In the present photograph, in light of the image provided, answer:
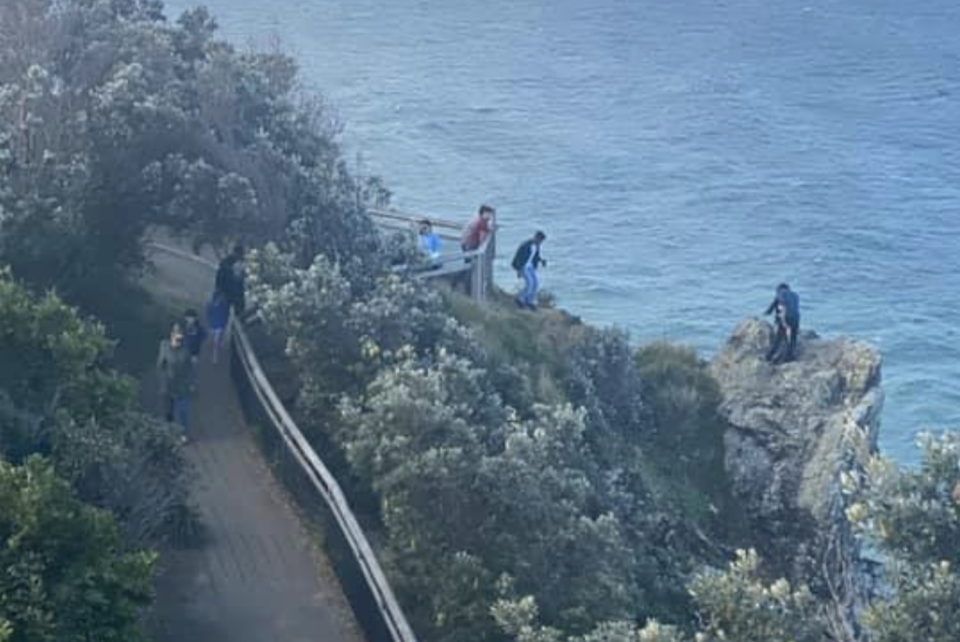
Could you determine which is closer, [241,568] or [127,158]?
[241,568]

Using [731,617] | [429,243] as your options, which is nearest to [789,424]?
[429,243]

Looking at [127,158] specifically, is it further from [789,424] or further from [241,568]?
[789,424]

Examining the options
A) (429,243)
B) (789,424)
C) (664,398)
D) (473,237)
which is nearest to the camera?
(429,243)

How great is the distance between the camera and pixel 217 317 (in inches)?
886

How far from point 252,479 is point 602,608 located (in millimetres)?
5077

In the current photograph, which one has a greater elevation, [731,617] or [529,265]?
[529,265]

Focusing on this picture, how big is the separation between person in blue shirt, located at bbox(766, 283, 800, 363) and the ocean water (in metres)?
16.2

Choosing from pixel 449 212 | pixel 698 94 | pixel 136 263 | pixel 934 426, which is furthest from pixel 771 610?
pixel 698 94

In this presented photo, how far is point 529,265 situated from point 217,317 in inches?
315

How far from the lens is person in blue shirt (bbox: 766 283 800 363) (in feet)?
91.1

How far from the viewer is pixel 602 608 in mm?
17016

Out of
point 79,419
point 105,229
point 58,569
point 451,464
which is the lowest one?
point 58,569

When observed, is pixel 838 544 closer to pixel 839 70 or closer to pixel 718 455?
pixel 718 455

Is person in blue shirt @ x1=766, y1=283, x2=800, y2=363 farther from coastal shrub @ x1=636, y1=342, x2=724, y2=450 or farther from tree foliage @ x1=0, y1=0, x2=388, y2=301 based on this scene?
tree foliage @ x1=0, y1=0, x2=388, y2=301
